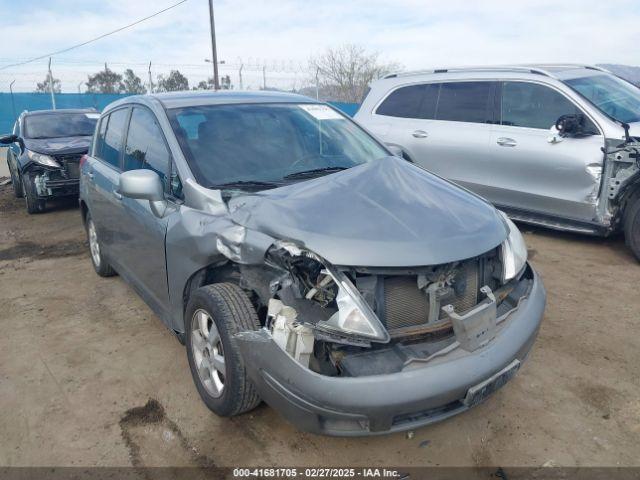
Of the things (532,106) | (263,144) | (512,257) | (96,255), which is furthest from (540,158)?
(96,255)

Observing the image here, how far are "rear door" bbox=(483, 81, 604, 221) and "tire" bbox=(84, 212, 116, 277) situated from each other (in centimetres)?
424

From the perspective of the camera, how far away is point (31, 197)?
317 inches

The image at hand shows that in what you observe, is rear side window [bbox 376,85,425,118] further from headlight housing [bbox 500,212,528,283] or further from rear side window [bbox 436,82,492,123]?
headlight housing [bbox 500,212,528,283]

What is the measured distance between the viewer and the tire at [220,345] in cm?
245

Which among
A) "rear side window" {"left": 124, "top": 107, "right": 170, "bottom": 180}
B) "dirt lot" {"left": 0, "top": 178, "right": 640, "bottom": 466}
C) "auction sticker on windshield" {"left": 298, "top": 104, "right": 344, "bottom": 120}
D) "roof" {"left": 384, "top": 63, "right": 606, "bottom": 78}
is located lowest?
"dirt lot" {"left": 0, "top": 178, "right": 640, "bottom": 466}

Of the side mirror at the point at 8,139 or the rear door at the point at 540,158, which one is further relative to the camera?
the side mirror at the point at 8,139

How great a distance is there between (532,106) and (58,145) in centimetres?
706

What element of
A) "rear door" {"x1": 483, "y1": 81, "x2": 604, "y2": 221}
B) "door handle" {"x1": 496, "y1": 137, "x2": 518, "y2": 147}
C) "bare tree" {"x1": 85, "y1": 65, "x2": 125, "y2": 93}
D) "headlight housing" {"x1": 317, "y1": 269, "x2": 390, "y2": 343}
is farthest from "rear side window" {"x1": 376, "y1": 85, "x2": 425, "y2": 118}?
"bare tree" {"x1": 85, "y1": 65, "x2": 125, "y2": 93}

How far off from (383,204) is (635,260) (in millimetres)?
3739

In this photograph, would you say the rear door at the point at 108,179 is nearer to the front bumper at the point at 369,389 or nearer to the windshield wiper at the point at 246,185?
the windshield wiper at the point at 246,185

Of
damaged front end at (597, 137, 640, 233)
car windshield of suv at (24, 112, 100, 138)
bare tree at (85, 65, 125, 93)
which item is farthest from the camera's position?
bare tree at (85, 65, 125, 93)

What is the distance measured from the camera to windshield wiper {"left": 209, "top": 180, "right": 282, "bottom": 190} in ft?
9.52

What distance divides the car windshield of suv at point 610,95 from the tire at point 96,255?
16.8ft

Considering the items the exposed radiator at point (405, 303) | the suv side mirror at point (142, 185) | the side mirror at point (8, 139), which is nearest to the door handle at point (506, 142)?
the exposed radiator at point (405, 303)
